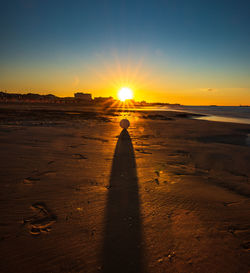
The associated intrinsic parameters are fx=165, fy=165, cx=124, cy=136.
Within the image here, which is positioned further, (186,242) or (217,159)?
(217,159)

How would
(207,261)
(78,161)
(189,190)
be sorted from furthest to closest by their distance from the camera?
(78,161)
(189,190)
(207,261)

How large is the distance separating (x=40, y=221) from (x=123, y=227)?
4.13 feet

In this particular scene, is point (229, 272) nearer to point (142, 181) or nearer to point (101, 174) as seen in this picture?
point (142, 181)

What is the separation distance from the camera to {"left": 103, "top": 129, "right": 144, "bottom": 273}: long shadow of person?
191 cm

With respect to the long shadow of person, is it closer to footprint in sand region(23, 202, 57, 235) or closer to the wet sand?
the wet sand

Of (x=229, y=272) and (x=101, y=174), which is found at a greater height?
(x=101, y=174)

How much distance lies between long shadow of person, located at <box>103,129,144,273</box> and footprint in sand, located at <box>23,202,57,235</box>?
0.86 m

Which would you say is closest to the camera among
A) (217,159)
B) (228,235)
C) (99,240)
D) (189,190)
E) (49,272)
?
(49,272)

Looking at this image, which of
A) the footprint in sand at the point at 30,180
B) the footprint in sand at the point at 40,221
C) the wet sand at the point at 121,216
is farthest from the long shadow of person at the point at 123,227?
the footprint in sand at the point at 30,180

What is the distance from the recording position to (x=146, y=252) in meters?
2.06

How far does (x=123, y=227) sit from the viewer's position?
2447 millimetres

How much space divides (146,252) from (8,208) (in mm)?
2335

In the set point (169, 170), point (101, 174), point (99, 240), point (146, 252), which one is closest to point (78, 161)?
point (101, 174)

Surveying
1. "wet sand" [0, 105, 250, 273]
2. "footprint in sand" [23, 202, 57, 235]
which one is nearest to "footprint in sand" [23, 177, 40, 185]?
"wet sand" [0, 105, 250, 273]
